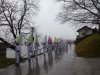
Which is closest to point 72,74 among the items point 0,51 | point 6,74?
point 6,74

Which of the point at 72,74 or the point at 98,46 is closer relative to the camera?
the point at 72,74

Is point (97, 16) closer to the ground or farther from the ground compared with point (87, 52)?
farther from the ground

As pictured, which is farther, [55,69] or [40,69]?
[40,69]

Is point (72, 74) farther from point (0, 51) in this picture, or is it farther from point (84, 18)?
point (0, 51)

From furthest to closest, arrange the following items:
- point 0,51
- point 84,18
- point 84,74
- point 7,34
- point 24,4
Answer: point 0,51, point 84,18, point 24,4, point 7,34, point 84,74

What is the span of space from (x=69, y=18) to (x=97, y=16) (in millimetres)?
3907

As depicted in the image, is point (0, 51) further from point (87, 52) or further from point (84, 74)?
point (84, 74)

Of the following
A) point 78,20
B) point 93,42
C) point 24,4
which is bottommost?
point 93,42

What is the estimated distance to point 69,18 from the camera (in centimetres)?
2195

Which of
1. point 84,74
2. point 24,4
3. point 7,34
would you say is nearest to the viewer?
point 84,74

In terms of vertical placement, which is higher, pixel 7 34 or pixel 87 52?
pixel 7 34

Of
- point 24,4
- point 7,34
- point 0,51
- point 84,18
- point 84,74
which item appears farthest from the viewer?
point 0,51

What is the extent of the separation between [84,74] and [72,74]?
70 centimetres

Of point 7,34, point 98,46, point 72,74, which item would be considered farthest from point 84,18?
point 72,74
